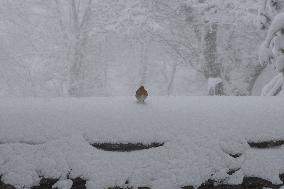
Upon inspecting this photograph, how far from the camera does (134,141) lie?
1.98 metres

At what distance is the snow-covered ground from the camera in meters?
1.89

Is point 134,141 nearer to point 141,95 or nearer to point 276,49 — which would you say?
point 141,95

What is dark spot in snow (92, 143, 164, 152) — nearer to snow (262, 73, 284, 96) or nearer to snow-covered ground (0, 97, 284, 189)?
snow-covered ground (0, 97, 284, 189)

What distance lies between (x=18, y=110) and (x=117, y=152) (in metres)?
0.56

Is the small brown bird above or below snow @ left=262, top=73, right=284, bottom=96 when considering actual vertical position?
below

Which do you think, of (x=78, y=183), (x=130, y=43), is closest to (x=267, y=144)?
(x=78, y=183)

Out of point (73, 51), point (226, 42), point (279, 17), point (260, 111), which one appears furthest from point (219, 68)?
point (260, 111)

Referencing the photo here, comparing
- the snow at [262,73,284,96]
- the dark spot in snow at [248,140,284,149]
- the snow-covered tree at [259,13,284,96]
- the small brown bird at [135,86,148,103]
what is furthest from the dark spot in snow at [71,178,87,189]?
the snow at [262,73,284,96]

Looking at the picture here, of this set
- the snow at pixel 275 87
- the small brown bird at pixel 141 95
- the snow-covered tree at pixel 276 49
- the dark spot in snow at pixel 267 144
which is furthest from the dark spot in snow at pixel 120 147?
the snow at pixel 275 87

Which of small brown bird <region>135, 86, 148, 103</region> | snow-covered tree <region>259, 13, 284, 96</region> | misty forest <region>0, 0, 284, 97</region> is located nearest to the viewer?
small brown bird <region>135, 86, 148, 103</region>

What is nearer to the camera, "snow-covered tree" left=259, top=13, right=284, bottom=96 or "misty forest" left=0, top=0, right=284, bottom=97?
"snow-covered tree" left=259, top=13, right=284, bottom=96

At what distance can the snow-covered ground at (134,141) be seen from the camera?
1.89m

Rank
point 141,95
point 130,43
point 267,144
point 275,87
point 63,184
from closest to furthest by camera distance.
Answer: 1. point 63,184
2. point 267,144
3. point 141,95
4. point 275,87
5. point 130,43

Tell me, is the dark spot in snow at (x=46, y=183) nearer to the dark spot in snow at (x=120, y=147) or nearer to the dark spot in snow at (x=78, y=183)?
the dark spot in snow at (x=78, y=183)
